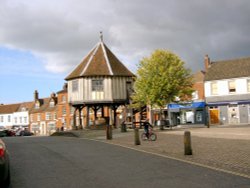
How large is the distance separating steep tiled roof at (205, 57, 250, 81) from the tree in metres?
14.0

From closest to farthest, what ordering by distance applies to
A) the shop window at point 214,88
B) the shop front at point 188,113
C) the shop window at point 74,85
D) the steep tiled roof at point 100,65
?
the steep tiled roof at point 100,65 < the shop window at point 74,85 < the shop window at point 214,88 < the shop front at point 188,113

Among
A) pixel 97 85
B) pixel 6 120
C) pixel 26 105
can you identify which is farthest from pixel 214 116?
pixel 6 120

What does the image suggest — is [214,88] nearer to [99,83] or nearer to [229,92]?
[229,92]

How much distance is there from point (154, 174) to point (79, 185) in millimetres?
2240

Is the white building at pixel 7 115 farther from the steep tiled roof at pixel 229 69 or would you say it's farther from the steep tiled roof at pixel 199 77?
the steep tiled roof at pixel 229 69

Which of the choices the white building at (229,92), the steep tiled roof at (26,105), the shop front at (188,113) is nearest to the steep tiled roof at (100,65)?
the shop front at (188,113)

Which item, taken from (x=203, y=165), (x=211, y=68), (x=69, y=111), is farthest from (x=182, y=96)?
(x=69, y=111)

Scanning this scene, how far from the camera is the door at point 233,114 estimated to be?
46.7m

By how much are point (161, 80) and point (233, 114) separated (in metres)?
17.7

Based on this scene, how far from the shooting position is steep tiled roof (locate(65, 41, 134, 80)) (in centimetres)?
3744

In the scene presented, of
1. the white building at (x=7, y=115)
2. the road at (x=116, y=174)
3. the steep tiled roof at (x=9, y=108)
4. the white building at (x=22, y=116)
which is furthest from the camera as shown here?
the steep tiled roof at (x=9, y=108)

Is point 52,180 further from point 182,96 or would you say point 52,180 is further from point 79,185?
point 182,96

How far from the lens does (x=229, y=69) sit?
161ft

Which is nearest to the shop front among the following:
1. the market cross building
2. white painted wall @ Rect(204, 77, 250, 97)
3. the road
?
white painted wall @ Rect(204, 77, 250, 97)
